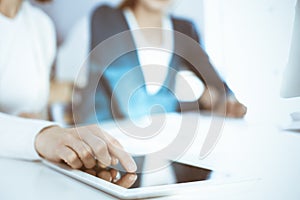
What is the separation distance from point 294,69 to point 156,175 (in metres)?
0.37

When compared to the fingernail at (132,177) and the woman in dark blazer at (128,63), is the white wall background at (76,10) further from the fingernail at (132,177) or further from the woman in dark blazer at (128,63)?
the fingernail at (132,177)

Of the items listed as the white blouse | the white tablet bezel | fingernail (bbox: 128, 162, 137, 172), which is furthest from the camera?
the white blouse

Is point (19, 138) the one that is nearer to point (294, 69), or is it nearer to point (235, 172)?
point (235, 172)

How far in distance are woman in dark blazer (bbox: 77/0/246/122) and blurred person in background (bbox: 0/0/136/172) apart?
0.19 metres

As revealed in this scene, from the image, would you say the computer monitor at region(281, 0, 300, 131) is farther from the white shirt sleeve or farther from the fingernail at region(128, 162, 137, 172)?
the white shirt sleeve

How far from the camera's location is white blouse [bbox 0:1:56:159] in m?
1.28

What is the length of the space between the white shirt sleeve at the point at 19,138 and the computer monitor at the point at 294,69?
1.56 ft

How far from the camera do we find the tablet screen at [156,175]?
539 mm

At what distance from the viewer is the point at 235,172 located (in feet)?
1.94

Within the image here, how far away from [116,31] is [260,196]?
1.19m

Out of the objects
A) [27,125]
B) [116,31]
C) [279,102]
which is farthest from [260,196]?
[116,31]

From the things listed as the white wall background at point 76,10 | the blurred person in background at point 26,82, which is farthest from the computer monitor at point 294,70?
the white wall background at point 76,10

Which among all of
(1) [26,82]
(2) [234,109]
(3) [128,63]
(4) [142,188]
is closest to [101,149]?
(4) [142,188]

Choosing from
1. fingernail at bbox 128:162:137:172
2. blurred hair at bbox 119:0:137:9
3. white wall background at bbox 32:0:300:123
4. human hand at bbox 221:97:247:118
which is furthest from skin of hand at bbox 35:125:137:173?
blurred hair at bbox 119:0:137:9
